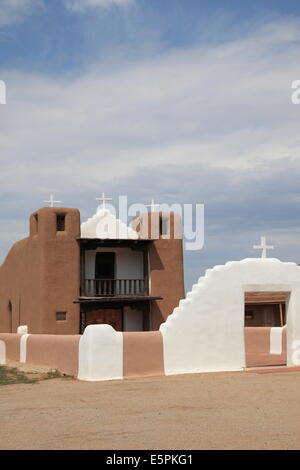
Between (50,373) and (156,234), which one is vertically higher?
(156,234)

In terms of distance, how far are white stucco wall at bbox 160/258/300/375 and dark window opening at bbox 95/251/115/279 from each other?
1177cm

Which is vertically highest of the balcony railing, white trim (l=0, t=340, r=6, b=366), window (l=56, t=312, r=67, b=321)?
the balcony railing

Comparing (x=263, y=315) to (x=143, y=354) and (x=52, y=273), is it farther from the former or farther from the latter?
(x=143, y=354)

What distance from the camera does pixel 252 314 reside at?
3359cm

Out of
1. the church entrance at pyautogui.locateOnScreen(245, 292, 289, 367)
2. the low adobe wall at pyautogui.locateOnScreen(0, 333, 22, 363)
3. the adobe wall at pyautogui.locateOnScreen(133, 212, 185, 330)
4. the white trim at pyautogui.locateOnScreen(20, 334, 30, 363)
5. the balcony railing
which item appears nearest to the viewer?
the white trim at pyautogui.locateOnScreen(20, 334, 30, 363)

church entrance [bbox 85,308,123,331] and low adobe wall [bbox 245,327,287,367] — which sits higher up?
church entrance [bbox 85,308,123,331]

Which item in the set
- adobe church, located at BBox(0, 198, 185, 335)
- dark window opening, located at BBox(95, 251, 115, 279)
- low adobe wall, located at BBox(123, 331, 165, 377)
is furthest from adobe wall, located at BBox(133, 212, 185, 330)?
low adobe wall, located at BBox(123, 331, 165, 377)

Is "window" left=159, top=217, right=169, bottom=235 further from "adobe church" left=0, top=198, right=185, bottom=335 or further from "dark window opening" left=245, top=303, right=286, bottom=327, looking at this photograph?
A: "dark window opening" left=245, top=303, right=286, bottom=327

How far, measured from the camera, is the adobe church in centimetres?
2508

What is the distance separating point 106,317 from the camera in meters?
27.1

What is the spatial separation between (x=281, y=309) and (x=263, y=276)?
14.6 meters

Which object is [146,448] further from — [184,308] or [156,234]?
[156,234]
